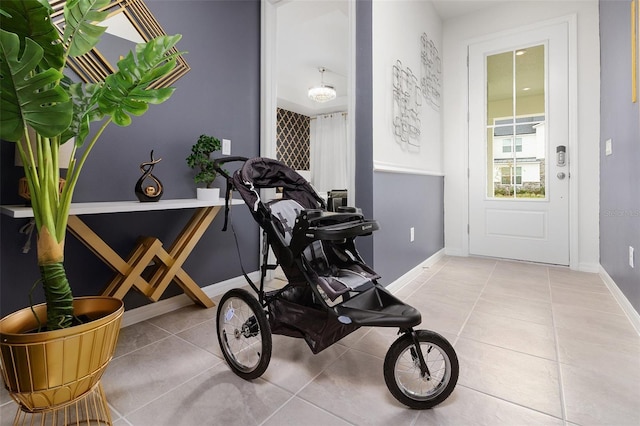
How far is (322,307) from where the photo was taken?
1.35 m

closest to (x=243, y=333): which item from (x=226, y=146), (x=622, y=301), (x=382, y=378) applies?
(x=382, y=378)

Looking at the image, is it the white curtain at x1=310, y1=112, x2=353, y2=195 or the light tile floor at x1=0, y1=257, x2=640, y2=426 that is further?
the white curtain at x1=310, y1=112, x2=353, y2=195

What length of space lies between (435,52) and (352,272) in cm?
317

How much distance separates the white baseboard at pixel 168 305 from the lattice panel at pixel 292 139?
16.0ft

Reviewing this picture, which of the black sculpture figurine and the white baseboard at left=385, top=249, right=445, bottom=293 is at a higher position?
the black sculpture figurine

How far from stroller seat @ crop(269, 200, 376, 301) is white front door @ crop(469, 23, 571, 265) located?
2.79m

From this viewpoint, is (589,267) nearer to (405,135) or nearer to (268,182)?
(405,135)

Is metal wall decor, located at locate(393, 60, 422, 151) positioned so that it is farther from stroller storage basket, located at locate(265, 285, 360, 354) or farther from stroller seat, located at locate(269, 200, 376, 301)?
stroller storage basket, located at locate(265, 285, 360, 354)

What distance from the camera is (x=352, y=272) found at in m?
1.46

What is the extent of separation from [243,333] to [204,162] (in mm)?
1203

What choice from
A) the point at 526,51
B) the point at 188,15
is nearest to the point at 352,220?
the point at 188,15

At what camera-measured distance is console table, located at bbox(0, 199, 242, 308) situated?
5.17 feet

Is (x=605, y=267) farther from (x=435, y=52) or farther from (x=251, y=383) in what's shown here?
(x=251, y=383)

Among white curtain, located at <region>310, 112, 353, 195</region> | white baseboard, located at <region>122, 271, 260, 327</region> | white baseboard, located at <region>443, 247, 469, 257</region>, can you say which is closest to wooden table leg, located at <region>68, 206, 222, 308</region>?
white baseboard, located at <region>122, 271, 260, 327</region>
